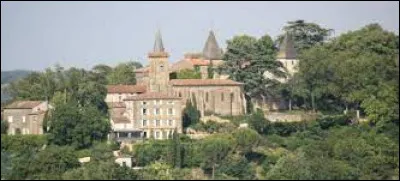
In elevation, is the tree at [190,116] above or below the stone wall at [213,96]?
below

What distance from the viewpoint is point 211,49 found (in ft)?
223

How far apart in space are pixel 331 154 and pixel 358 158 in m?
1.67

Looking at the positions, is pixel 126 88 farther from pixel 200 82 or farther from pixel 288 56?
pixel 288 56

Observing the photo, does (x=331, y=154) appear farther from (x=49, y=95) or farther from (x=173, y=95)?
(x=49, y=95)

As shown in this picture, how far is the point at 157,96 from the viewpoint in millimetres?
59219

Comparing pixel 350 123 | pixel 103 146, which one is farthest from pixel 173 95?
pixel 350 123

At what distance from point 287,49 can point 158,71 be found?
34.8ft

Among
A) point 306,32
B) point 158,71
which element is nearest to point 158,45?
point 158,71

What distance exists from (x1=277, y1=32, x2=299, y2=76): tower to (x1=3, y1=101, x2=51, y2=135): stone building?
16.9 meters

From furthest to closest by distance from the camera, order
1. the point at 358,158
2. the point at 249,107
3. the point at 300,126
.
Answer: the point at 249,107 < the point at 300,126 < the point at 358,158

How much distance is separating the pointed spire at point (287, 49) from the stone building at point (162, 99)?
5.23 metres

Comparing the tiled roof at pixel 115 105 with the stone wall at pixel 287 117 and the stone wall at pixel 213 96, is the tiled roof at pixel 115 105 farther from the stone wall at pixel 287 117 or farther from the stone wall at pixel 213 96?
the stone wall at pixel 287 117

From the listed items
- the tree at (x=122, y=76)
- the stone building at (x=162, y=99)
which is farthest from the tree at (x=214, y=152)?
the tree at (x=122, y=76)

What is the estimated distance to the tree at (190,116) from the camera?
5966 cm
